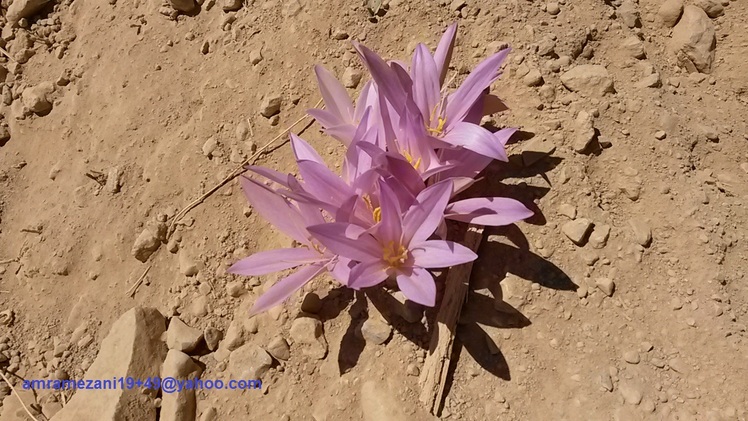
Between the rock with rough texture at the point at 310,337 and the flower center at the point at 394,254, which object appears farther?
the rock with rough texture at the point at 310,337

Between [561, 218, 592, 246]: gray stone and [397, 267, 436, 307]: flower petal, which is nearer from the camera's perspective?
[397, 267, 436, 307]: flower petal

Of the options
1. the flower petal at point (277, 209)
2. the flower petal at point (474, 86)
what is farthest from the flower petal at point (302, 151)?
the flower petal at point (474, 86)

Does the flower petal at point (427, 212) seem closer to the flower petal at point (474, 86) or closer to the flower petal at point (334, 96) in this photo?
the flower petal at point (474, 86)

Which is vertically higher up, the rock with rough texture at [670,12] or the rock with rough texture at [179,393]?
the rock with rough texture at [670,12]

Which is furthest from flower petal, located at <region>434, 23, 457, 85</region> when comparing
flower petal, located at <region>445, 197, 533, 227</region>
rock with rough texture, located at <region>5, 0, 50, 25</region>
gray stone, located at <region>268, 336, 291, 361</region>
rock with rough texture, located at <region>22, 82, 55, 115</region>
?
rock with rough texture, located at <region>5, 0, 50, 25</region>

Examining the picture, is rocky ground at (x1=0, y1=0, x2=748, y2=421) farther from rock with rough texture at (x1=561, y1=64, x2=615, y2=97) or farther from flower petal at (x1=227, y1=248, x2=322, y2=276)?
flower petal at (x1=227, y1=248, x2=322, y2=276)

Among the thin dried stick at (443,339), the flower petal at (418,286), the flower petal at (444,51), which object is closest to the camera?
the flower petal at (418,286)

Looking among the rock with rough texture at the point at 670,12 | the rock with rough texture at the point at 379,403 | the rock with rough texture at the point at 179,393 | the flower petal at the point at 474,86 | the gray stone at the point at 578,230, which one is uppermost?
the flower petal at the point at 474,86

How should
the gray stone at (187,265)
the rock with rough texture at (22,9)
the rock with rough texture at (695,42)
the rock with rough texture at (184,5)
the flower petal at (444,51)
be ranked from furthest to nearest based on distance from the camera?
the rock with rough texture at (22,9) → the rock with rough texture at (184,5) → the rock with rough texture at (695,42) → the gray stone at (187,265) → the flower petal at (444,51)
